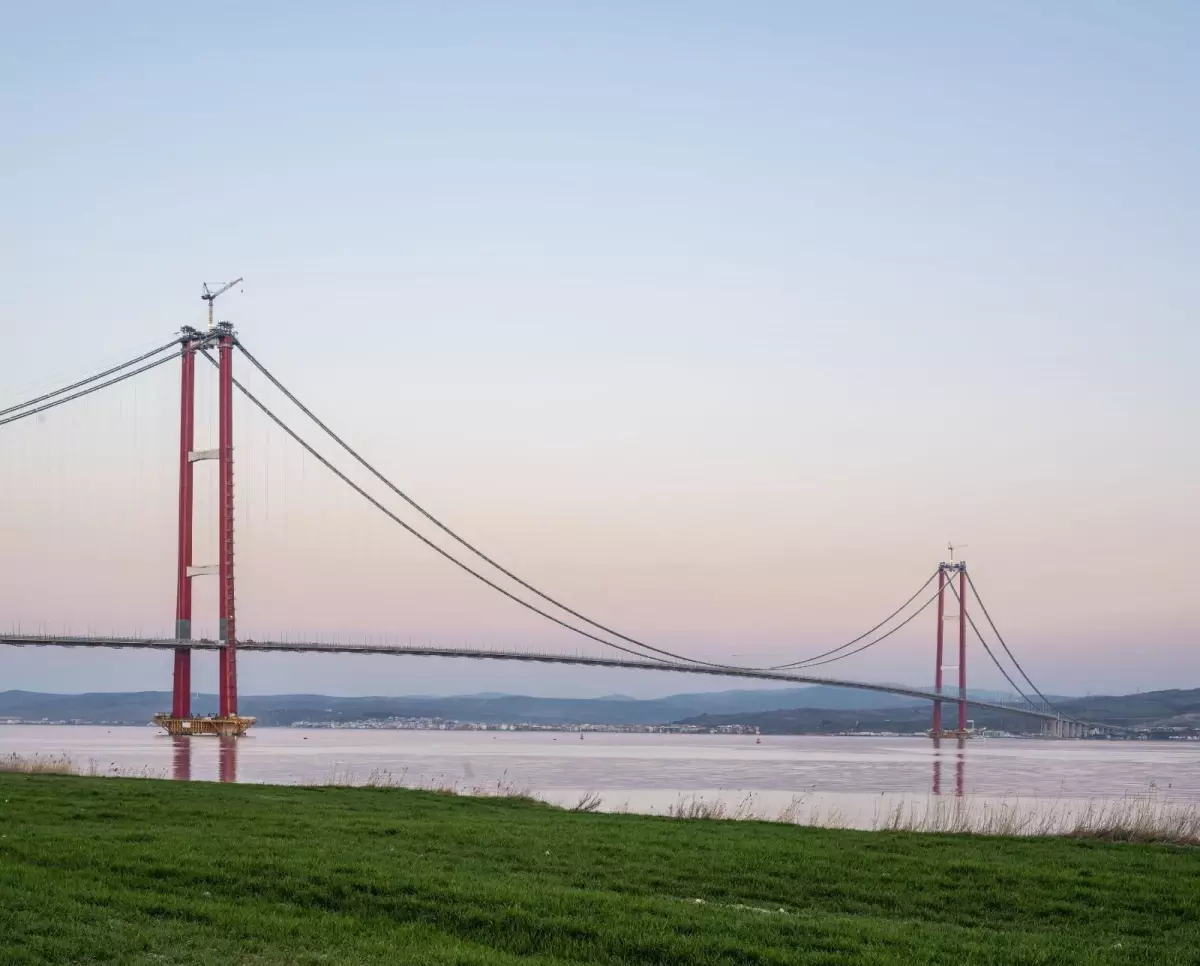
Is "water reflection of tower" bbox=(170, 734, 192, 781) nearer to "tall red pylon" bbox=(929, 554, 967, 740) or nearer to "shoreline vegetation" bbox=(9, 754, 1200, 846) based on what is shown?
"shoreline vegetation" bbox=(9, 754, 1200, 846)

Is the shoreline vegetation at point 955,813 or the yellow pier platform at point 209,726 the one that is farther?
the yellow pier platform at point 209,726

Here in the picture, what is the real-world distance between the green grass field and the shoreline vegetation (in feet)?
6.87

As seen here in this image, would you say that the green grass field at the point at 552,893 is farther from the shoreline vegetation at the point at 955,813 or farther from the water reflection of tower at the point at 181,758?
the water reflection of tower at the point at 181,758

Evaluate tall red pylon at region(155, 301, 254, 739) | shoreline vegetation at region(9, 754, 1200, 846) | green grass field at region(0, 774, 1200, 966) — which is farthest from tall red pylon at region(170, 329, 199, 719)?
green grass field at region(0, 774, 1200, 966)

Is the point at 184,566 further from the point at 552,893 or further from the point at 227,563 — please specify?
the point at 552,893

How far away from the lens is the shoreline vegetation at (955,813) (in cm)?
1658

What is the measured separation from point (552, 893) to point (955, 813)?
14.6m

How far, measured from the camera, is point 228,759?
121 feet

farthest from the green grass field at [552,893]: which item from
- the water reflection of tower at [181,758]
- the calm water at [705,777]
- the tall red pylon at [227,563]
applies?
the tall red pylon at [227,563]

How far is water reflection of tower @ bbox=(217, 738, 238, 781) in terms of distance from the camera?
29083 mm

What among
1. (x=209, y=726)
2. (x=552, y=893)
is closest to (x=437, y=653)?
(x=209, y=726)

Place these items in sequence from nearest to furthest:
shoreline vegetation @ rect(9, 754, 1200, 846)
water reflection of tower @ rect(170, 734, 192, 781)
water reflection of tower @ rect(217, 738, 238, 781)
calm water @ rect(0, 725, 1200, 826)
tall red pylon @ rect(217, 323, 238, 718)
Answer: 1. shoreline vegetation @ rect(9, 754, 1200, 846)
2. calm water @ rect(0, 725, 1200, 826)
3. water reflection of tower @ rect(170, 734, 192, 781)
4. water reflection of tower @ rect(217, 738, 238, 781)
5. tall red pylon @ rect(217, 323, 238, 718)

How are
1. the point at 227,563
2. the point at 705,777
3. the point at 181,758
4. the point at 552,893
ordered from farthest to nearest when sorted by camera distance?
the point at 227,563 < the point at 705,777 < the point at 181,758 < the point at 552,893

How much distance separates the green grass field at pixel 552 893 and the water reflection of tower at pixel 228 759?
13976 millimetres
